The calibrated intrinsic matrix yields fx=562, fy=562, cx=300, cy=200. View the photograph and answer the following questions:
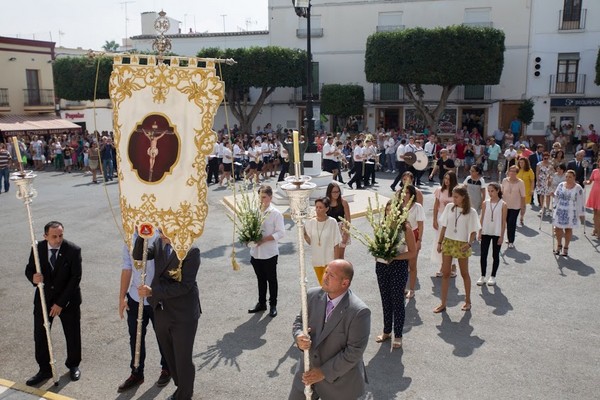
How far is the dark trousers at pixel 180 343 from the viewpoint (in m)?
5.15

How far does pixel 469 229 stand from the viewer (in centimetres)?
745

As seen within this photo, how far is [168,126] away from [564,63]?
3181 cm

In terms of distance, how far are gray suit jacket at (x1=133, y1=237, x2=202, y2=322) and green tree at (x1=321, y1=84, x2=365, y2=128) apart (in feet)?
96.7

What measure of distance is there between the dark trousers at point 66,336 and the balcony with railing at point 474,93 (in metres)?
31.3

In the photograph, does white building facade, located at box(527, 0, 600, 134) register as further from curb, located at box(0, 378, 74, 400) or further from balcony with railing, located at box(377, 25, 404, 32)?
curb, located at box(0, 378, 74, 400)

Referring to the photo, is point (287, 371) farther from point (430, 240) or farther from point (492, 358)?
point (430, 240)

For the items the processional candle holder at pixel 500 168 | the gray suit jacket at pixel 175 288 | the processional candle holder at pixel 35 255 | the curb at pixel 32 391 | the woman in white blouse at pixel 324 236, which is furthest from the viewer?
the processional candle holder at pixel 500 168

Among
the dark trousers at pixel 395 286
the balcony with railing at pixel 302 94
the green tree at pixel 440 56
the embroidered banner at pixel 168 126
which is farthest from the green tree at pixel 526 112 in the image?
the embroidered banner at pixel 168 126

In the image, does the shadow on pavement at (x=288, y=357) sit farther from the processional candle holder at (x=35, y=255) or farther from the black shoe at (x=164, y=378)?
the processional candle holder at (x=35, y=255)

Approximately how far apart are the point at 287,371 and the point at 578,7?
32.1 meters

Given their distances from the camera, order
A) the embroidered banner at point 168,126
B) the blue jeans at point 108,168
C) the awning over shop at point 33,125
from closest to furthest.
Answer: the embroidered banner at point 168,126 → the blue jeans at point 108,168 → the awning over shop at point 33,125

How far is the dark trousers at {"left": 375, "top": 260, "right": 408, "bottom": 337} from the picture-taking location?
6.45 m

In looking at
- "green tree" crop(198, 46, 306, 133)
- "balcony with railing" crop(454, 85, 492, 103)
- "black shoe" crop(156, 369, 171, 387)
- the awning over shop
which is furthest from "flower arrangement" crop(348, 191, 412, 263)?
the awning over shop

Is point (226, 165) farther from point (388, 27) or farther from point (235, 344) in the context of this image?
point (388, 27)
